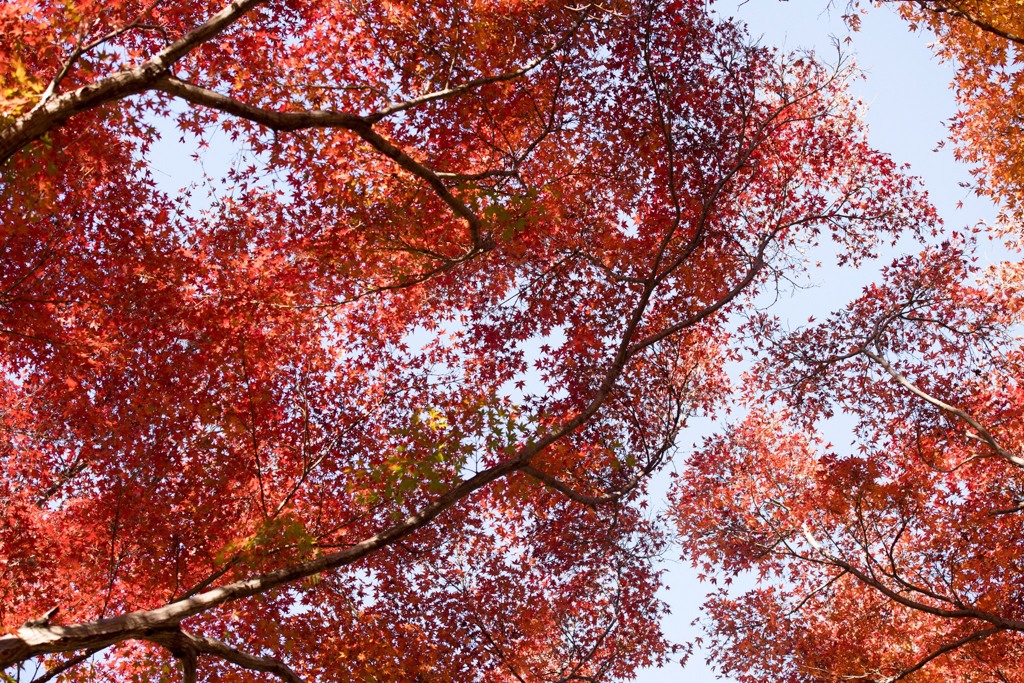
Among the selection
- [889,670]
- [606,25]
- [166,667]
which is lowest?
[889,670]

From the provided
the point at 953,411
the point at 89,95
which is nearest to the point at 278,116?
the point at 89,95

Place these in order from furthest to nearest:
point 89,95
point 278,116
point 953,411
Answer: point 953,411
point 278,116
point 89,95

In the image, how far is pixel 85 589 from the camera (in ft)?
43.7

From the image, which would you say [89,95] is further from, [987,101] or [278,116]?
[987,101]

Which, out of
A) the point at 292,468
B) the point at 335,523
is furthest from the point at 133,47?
the point at 335,523

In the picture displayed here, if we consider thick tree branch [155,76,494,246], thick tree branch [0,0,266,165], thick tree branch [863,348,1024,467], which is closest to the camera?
thick tree branch [0,0,266,165]

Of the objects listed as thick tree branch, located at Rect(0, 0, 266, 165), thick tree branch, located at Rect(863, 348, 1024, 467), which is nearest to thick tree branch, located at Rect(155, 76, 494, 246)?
thick tree branch, located at Rect(0, 0, 266, 165)

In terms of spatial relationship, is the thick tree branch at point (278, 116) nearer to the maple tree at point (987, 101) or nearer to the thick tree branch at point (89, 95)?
the thick tree branch at point (89, 95)

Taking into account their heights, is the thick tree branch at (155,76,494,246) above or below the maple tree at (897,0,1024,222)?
below

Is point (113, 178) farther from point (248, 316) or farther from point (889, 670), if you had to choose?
point (889, 670)

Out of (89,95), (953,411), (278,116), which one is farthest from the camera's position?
(953,411)

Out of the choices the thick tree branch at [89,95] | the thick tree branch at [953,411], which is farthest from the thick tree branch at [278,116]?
the thick tree branch at [953,411]

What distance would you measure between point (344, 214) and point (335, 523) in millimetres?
5306

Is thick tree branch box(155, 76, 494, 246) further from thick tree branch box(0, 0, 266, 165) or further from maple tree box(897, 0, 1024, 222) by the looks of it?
maple tree box(897, 0, 1024, 222)
